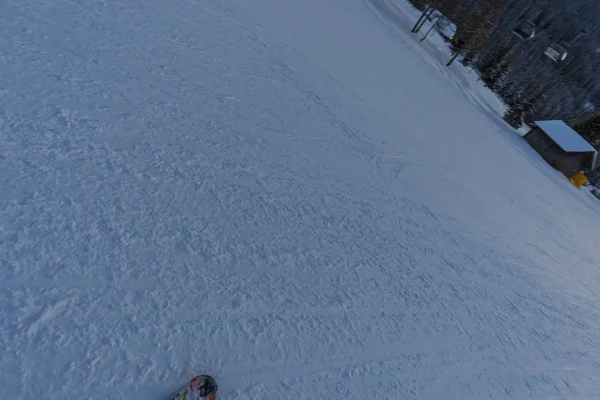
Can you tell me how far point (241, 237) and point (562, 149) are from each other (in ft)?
66.2

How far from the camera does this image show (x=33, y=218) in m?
4.27

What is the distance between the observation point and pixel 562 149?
61.9ft

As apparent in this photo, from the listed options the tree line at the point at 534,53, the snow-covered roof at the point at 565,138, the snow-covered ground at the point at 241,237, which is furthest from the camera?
the tree line at the point at 534,53

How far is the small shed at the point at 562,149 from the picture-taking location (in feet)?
62.1

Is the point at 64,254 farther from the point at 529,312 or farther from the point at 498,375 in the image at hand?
the point at 529,312

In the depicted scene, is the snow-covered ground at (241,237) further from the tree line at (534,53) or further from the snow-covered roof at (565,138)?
the tree line at (534,53)

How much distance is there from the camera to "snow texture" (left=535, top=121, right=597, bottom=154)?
1886cm

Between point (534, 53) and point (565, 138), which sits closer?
point (565, 138)

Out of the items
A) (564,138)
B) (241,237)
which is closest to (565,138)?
(564,138)

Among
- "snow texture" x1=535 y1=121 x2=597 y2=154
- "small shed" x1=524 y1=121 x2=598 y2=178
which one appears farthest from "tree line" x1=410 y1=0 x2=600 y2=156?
"small shed" x1=524 y1=121 x2=598 y2=178

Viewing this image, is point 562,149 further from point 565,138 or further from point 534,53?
point 534,53

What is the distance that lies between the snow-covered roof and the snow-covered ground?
9.94 meters

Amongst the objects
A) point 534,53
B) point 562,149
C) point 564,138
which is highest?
point 534,53

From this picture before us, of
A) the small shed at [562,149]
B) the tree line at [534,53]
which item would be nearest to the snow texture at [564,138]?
the small shed at [562,149]
